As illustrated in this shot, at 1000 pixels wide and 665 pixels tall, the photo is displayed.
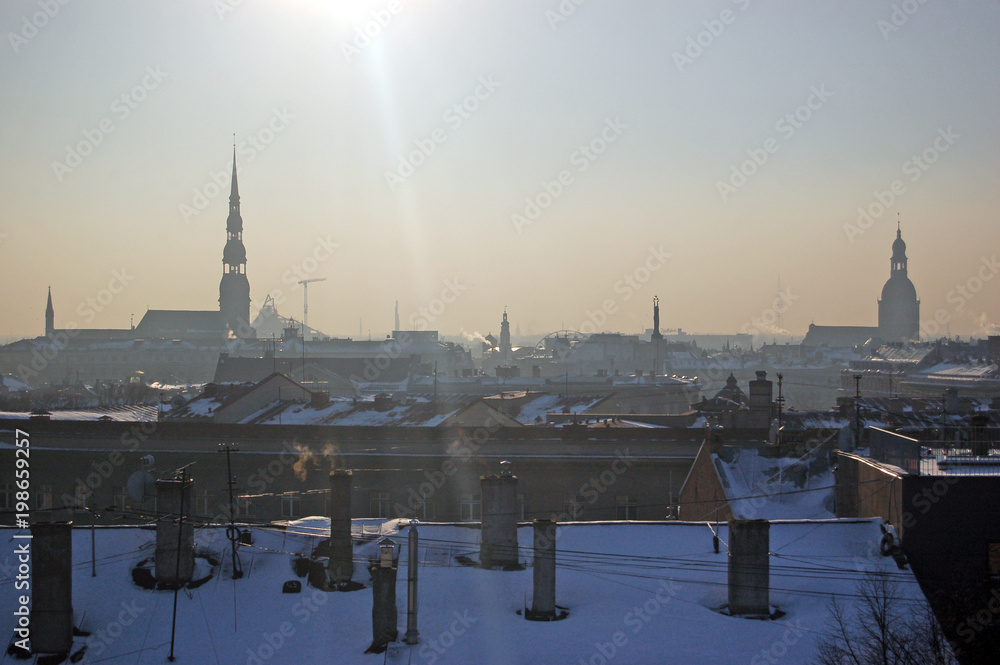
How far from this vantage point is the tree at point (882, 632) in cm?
1152

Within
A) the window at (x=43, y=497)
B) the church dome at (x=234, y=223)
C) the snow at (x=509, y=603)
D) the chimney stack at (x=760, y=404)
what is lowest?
the window at (x=43, y=497)

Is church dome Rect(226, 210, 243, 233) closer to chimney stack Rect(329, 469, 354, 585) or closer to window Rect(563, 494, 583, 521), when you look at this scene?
window Rect(563, 494, 583, 521)

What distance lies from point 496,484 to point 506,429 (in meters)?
13.7

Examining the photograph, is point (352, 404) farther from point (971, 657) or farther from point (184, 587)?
point (971, 657)

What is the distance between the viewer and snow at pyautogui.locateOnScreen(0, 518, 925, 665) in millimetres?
12664

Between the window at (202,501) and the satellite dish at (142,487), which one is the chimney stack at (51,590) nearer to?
the satellite dish at (142,487)

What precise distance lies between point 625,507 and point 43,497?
16.2 meters

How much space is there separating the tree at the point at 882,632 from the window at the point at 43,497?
23077 mm

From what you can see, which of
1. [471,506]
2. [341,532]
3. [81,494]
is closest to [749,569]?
[341,532]

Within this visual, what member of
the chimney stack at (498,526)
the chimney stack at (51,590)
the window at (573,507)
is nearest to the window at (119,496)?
the window at (573,507)

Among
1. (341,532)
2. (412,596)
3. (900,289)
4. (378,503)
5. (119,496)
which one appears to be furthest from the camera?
(900,289)

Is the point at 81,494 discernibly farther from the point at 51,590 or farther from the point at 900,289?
the point at 900,289

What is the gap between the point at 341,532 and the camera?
Answer: 1495 cm

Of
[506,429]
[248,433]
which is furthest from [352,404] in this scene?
[506,429]
